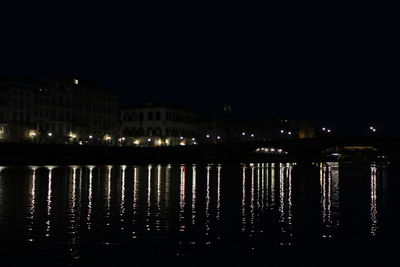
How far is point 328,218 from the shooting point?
28.7 m

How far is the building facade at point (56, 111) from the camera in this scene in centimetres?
11012

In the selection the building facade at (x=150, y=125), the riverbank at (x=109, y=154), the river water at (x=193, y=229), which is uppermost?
the building facade at (x=150, y=125)

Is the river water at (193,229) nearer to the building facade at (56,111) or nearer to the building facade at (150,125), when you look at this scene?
the building facade at (56,111)

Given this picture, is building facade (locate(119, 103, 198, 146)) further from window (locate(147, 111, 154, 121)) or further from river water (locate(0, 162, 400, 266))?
river water (locate(0, 162, 400, 266))

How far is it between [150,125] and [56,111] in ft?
118

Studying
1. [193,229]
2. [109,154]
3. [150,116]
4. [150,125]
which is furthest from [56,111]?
[193,229]

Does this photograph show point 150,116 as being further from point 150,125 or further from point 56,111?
point 56,111

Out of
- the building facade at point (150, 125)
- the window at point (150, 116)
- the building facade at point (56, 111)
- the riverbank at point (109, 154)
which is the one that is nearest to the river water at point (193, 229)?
the riverbank at point (109, 154)

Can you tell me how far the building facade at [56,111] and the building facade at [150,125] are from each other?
9600 mm

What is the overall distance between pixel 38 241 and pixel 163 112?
133 meters

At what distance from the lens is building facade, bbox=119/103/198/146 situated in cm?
15400

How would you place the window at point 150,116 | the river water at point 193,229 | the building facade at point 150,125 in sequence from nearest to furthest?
the river water at point 193,229
the building facade at point 150,125
the window at point 150,116

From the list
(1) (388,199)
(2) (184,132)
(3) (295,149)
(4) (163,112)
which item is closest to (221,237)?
(1) (388,199)

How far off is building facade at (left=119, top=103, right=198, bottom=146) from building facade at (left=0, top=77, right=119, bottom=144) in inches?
378
